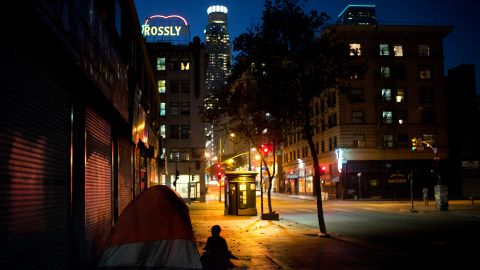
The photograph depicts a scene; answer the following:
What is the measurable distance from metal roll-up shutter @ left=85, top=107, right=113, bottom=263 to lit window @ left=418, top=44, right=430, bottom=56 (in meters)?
61.0

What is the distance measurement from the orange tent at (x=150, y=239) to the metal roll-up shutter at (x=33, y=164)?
127 cm

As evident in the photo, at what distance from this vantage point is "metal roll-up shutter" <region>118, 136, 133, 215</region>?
58.9 ft

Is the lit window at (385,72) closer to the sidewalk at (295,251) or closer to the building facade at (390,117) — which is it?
the building facade at (390,117)

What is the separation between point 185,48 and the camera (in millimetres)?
65812

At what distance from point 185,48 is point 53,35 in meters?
59.4

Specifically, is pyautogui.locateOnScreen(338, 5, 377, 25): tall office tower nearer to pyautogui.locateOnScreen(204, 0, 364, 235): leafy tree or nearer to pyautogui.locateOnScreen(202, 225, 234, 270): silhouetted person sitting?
pyautogui.locateOnScreen(204, 0, 364, 235): leafy tree

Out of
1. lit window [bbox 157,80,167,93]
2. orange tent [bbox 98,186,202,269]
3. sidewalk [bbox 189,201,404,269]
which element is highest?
lit window [bbox 157,80,167,93]

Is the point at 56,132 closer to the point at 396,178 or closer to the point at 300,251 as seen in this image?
the point at 300,251

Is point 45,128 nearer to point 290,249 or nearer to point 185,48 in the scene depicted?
point 290,249

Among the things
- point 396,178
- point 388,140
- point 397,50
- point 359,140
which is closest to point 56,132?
point 359,140

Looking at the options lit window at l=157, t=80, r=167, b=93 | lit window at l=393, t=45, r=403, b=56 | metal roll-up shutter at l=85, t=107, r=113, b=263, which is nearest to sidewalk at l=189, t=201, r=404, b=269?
metal roll-up shutter at l=85, t=107, r=113, b=263

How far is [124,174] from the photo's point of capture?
19.2 m

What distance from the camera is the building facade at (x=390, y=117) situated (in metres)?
65.3

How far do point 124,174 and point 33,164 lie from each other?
11.7 meters
